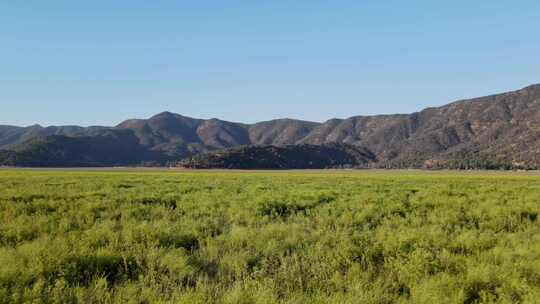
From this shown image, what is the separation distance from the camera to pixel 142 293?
5992mm

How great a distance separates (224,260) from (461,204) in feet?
42.6

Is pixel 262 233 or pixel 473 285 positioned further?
pixel 262 233

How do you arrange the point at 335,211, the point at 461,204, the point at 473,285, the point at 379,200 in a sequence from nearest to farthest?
the point at 473,285 < the point at 335,211 < the point at 461,204 < the point at 379,200

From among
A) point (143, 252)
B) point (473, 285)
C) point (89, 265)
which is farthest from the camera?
point (143, 252)

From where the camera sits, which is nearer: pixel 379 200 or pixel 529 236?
pixel 529 236

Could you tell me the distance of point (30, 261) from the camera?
7148 mm

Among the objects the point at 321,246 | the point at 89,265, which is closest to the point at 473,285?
the point at 321,246

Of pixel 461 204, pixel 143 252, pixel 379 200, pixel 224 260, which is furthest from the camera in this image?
pixel 379 200

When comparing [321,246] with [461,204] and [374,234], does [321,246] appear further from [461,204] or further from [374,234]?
[461,204]

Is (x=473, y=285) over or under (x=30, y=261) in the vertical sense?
under

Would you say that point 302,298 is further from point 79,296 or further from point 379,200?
point 379,200

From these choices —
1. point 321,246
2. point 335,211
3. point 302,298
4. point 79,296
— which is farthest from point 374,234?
point 79,296

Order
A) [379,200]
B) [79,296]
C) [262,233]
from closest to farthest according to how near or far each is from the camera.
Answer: [79,296] → [262,233] → [379,200]

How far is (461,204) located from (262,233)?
35.4 ft
